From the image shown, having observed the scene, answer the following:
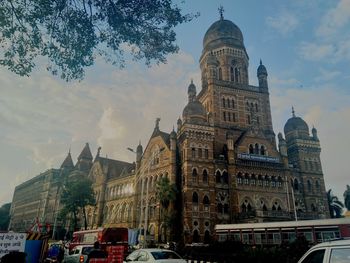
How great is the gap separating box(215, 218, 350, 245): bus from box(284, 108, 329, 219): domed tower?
18.3 metres

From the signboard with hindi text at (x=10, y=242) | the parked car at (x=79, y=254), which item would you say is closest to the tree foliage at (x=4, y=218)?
the parked car at (x=79, y=254)

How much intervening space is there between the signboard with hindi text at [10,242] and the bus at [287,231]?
→ 68.5 feet

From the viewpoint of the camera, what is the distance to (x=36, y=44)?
32.9 ft

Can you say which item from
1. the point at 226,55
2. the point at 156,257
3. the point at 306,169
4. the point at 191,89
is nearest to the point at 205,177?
the point at 191,89

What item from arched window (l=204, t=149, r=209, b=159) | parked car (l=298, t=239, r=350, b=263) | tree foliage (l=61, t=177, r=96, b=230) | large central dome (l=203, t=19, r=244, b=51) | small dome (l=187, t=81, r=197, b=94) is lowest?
parked car (l=298, t=239, r=350, b=263)

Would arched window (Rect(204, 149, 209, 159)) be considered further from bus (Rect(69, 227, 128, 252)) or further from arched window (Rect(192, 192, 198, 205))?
bus (Rect(69, 227, 128, 252))

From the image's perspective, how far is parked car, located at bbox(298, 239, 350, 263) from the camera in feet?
19.0

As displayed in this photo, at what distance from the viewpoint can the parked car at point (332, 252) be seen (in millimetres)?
5801

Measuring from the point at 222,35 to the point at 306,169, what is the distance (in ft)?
90.7

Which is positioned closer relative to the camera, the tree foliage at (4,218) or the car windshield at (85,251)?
the car windshield at (85,251)

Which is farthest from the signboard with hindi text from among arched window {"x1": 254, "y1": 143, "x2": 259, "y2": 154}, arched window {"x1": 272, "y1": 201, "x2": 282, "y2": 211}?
arched window {"x1": 254, "y1": 143, "x2": 259, "y2": 154}

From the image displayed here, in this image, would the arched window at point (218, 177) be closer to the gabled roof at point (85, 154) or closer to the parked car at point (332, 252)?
the parked car at point (332, 252)

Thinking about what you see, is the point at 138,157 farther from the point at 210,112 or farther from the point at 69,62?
the point at 69,62

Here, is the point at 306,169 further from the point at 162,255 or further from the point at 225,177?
the point at 162,255
